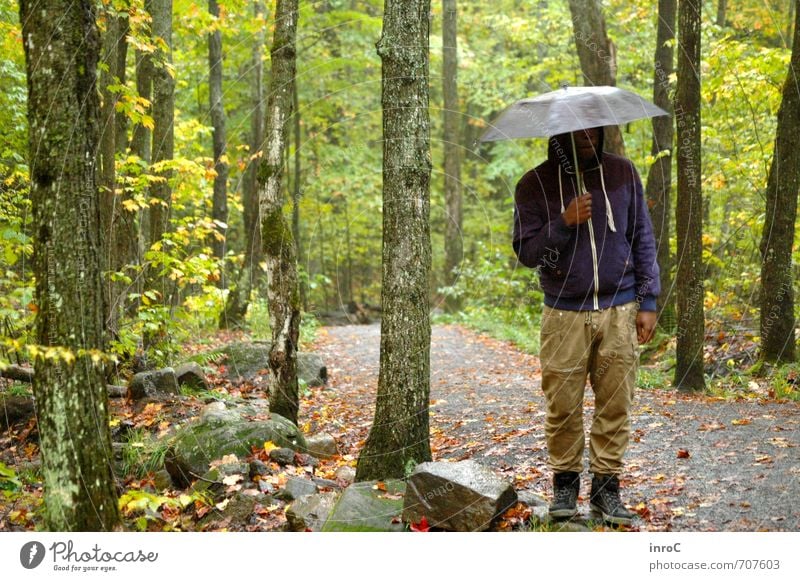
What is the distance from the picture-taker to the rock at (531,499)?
436cm

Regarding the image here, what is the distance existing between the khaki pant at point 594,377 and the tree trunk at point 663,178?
6.13 m

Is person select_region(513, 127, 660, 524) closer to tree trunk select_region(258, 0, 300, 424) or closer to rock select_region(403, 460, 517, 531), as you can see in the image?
rock select_region(403, 460, 517, 531)

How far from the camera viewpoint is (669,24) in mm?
10102

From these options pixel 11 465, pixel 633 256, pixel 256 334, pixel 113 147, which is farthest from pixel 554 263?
pixel 256 334

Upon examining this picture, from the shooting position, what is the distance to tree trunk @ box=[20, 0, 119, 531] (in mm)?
3588

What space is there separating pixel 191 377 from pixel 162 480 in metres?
2.43

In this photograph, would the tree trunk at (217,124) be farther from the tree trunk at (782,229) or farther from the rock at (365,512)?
the rock at (365,512)

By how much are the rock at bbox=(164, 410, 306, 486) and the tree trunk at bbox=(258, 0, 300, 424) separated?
82cm

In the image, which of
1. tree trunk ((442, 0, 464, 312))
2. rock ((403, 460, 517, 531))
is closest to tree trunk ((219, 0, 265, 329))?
tree trunk ((442, 0, 464, 312))

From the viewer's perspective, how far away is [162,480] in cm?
549

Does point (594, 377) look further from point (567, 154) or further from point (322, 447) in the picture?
point (322, 447)

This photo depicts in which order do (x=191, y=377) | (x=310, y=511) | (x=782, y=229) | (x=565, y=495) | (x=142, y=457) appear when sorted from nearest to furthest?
(x=565, y=495) → (x=310, y=511) → (x=142, y=457) → (x=782, y=229) → (x=191, y=377)

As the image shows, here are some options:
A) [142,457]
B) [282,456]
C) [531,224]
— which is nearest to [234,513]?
[282,456]

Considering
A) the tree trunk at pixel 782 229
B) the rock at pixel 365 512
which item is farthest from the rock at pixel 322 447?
the tree trunk at pixel 782 229
